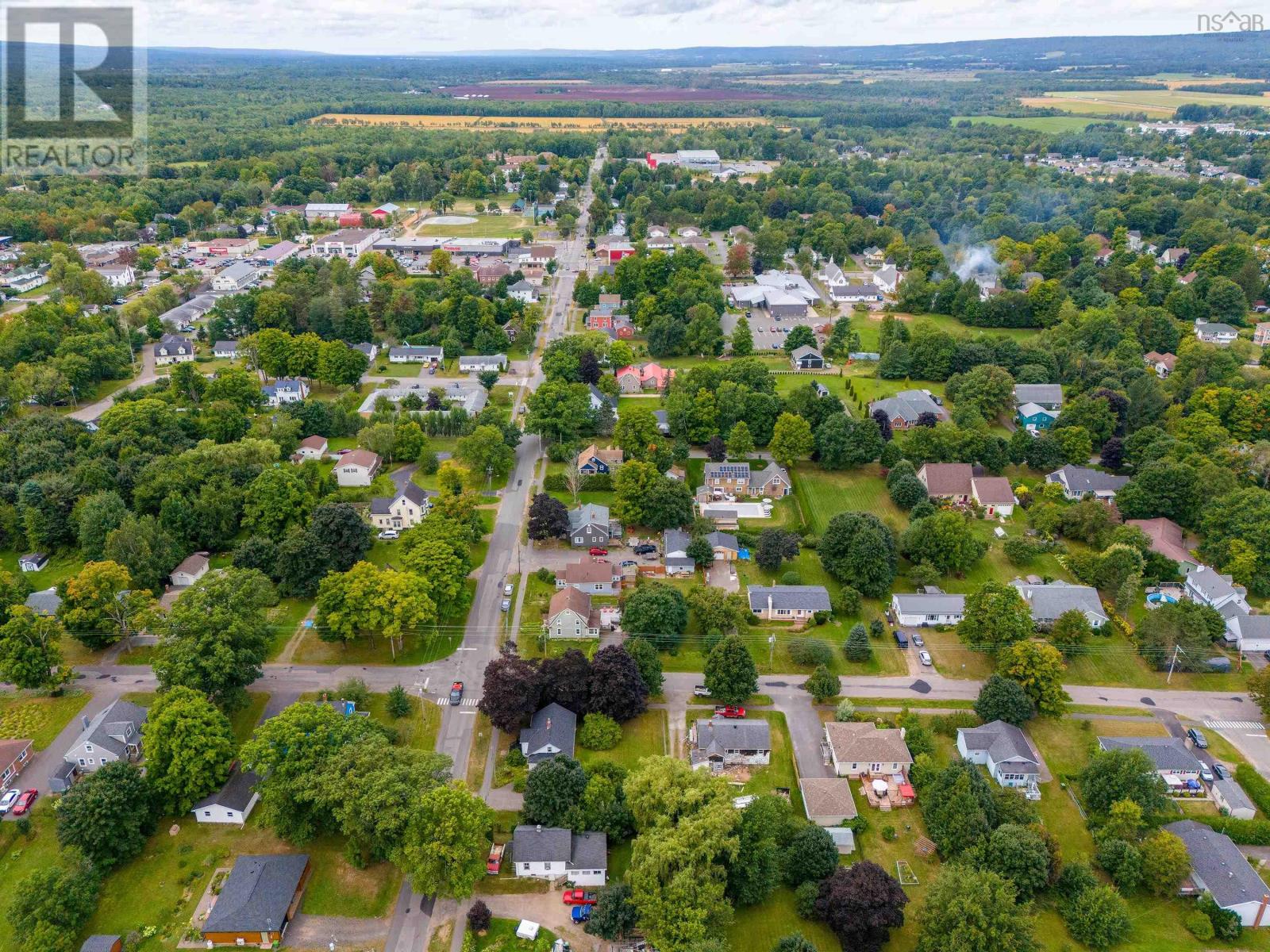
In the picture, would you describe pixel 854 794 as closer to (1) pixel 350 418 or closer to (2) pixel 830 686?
(2) pixel 830 686

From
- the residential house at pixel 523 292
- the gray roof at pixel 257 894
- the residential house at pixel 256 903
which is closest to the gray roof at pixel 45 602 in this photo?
the gray roof at pixel 257 894

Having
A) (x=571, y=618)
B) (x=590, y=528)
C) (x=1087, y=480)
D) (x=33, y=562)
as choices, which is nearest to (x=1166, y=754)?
(x=1087, y=480)

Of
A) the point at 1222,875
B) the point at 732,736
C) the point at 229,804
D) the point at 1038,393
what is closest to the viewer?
the point at 1222,875

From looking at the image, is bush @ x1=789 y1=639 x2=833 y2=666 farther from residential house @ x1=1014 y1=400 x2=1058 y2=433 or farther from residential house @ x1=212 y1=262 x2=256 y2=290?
residential house @ x1=212 y1=262 x2=256 y2=290

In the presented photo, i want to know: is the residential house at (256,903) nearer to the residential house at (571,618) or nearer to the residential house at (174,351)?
the residential house at (571,618)

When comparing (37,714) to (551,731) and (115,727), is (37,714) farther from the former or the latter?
(551,731)

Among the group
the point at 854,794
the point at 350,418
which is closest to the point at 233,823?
the point at 854,794

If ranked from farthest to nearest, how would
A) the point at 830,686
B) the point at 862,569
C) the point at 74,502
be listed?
1. the point at 74,502
2. the point at 862,569
3. the point at 830,686
